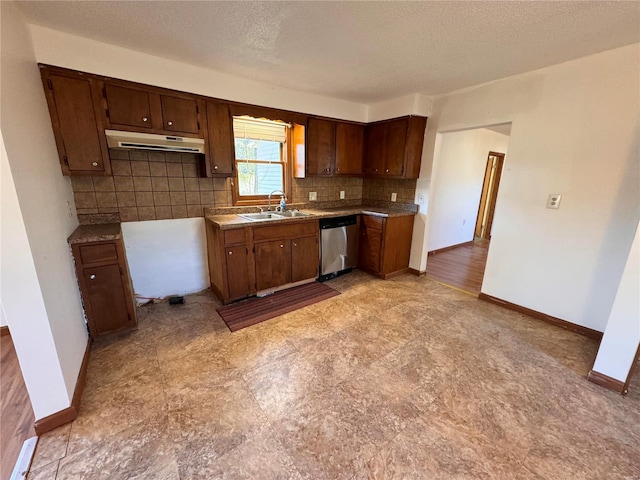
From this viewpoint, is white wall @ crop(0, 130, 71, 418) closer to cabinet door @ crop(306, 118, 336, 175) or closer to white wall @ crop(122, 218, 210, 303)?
white wall @ crop(122, 218, 210, 303)

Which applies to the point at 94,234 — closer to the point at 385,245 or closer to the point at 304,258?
the point at 304,258

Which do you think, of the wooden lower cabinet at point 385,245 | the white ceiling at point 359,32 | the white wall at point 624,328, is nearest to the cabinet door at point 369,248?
the wooden lower cabinet at point 385,245

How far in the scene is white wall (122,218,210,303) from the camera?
2.83 meters

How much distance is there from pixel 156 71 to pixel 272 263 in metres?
2.17

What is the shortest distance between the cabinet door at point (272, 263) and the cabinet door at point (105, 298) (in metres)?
1.27

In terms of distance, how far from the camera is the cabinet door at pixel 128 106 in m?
2.29

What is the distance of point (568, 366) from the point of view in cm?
213

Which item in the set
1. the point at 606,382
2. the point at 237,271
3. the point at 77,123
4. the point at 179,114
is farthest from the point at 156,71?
the point at 606,382

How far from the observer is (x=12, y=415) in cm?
165

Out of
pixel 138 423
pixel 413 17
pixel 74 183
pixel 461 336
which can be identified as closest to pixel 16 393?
pixel 138 423

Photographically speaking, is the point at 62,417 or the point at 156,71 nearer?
the point at 62,417

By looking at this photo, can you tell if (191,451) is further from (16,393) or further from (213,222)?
(213,222)

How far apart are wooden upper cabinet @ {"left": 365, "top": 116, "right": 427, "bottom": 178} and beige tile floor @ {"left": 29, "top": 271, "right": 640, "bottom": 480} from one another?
6.85ft

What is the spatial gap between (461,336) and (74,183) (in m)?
3.85
